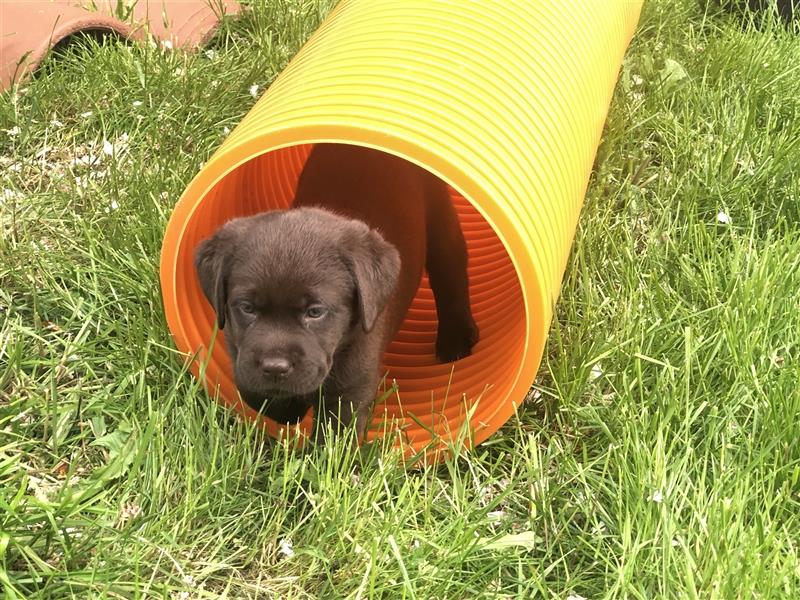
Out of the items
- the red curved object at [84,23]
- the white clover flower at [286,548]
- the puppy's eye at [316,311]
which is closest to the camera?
the white clover flower at [286,548]

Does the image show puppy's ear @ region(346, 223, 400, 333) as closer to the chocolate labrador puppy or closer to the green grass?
the chocolate labrador puppy

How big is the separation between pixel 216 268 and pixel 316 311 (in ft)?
1.06

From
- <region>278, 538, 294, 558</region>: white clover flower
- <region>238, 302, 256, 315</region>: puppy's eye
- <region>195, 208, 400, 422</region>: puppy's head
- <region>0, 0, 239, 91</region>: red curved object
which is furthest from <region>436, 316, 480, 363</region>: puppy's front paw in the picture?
<region>0, 0, 239, 91</region>: red curved object

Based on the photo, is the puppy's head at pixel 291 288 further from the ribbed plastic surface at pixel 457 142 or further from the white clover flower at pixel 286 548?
the white clover flower at pixel 286 548

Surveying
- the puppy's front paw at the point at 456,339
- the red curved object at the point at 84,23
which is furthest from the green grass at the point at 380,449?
the puppy's front paw at the point at 456,339

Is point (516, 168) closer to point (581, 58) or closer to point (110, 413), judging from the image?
point (581, 58)

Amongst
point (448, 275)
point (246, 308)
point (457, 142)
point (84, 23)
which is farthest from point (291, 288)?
point (84, 23)

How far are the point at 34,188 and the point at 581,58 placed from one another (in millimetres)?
2438

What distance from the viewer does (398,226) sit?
3.08 m

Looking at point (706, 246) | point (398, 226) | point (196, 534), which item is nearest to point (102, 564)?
point (196, 534)

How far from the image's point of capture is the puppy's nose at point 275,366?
2.39m

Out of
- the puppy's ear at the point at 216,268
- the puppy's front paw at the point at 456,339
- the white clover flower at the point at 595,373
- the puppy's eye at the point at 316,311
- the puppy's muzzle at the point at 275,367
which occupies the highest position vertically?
the puppy's ear at the point at 216,268

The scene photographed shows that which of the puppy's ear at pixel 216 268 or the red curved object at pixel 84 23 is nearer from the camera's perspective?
the puppy's ear at pixel 216 268

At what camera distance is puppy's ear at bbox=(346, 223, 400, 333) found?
2.51m
